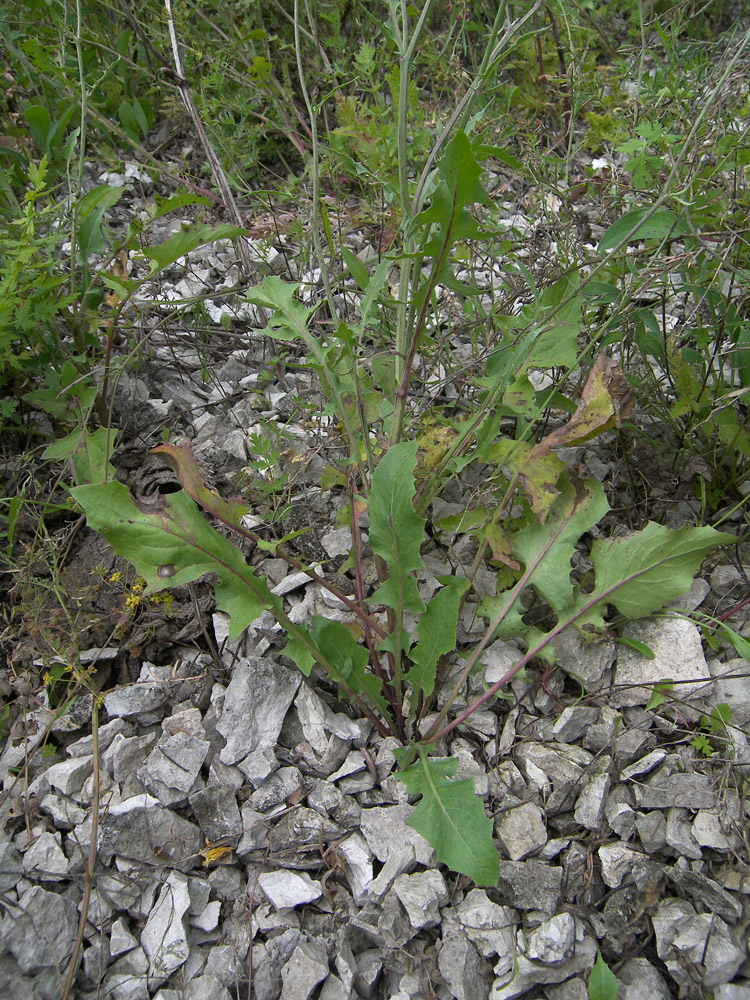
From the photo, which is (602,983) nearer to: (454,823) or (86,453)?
(454,823)

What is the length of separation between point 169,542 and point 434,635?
0.62 m

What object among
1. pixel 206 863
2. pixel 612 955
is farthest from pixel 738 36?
pixel 206 863

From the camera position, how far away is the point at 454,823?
127 centimetres

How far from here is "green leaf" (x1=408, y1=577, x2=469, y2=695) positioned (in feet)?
4.74

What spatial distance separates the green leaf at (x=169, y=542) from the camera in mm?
1398

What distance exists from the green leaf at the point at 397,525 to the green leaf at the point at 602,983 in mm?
759

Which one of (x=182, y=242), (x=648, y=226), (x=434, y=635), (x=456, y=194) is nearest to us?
(x=456, y=194)

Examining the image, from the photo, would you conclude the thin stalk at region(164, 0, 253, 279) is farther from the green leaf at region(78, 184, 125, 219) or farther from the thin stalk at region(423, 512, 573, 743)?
the thin stalk at region(423, 512, 573, 743)

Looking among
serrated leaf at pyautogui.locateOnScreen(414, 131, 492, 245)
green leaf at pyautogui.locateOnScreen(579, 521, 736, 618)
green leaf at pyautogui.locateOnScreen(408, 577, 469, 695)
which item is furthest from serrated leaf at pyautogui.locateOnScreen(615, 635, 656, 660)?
serrated leaf at pyautogui.locateOnScreen(414, 131, 492, 245)

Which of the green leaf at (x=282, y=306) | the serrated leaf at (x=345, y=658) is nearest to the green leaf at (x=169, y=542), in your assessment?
the serrated leaf at (x=345, y=658)

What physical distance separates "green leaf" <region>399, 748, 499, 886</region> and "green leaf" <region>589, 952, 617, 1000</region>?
28 centimetres

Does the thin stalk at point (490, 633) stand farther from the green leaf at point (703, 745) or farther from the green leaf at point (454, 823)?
the green leaf at point (703, 745)

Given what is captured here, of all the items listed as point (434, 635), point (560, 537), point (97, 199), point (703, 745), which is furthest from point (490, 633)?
point (97, 199)

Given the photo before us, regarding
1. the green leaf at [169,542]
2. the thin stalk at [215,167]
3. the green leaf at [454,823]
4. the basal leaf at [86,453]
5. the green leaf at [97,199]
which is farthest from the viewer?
the thin stalk at [215,167]
